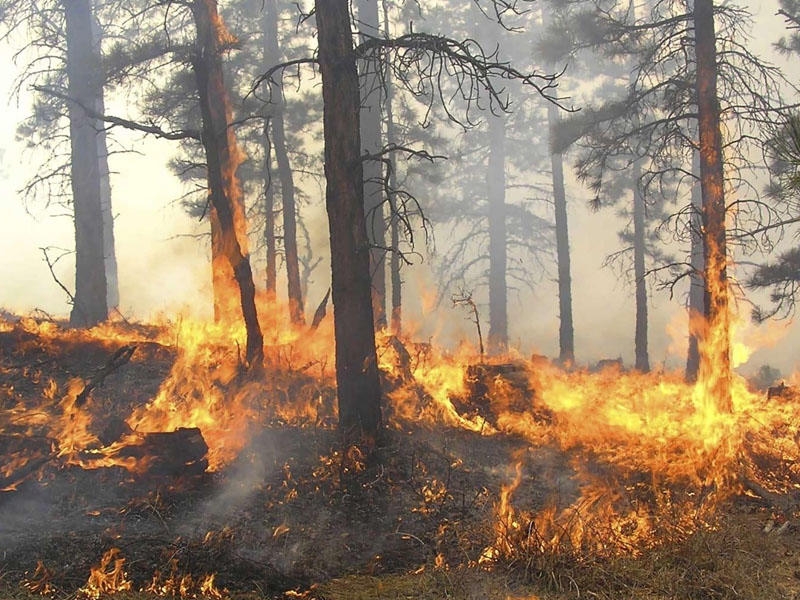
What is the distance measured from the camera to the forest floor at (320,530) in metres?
5.28

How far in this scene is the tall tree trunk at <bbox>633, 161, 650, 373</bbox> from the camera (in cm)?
1927

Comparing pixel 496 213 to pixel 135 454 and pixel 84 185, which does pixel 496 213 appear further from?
pixel 135 454

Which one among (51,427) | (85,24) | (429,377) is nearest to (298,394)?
(429,377)

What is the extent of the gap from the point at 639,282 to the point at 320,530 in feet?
49.4

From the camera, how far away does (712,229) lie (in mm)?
10211

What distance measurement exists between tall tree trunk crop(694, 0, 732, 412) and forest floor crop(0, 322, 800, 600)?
303 cm

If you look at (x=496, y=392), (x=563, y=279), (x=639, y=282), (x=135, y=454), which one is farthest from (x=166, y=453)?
(x=563, y=279)

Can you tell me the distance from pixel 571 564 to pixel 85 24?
49.2 feet

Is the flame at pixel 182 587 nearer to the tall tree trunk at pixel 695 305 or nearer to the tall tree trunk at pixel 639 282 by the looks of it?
the tall tree trunk at pixel 695 305

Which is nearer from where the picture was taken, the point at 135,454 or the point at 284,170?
the point at 135,454

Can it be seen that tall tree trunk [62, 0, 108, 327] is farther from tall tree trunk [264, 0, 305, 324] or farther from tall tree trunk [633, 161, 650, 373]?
tall tree trunk [633, 161, 650, 373]

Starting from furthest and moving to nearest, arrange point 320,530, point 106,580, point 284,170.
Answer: point 284,170
point 320,530
point 106,580

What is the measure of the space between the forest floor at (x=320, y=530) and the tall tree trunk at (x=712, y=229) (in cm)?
303

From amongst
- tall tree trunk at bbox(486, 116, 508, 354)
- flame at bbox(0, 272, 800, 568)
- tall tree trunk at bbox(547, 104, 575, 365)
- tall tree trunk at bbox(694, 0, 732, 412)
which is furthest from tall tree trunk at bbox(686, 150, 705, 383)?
tall tree trunk at bbox(486, 116, 508, 354)
